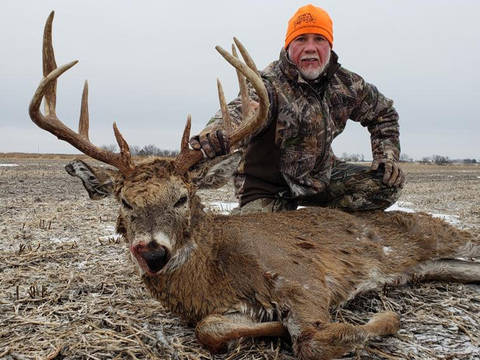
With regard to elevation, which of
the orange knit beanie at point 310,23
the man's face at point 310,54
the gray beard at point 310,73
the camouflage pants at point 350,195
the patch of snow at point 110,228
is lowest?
the patch of snow at point 110,228

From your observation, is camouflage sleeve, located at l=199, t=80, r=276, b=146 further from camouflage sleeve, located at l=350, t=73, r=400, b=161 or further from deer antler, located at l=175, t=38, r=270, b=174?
camouflage sleeve, located at l=350, t=73, r=400, b=161

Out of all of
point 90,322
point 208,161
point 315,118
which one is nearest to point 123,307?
point 90,322

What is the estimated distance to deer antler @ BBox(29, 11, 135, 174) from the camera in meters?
3.42

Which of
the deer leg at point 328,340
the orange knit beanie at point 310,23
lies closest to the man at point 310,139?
the orange knit beanie at point 310,23

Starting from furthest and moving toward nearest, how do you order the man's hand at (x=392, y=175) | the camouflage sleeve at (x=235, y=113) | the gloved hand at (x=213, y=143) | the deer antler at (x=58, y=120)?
the man's hand at (x=392, y=175)
the camouflage sleeve at (x=235, y=113)
the gloved hand at (x=213, y=143)
the deer antler at (x=58, y=120)

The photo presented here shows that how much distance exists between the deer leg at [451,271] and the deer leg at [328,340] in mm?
1966

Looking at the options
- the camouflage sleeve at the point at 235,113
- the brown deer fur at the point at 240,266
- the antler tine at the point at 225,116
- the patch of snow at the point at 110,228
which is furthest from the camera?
the patch of snow at the point at 110,228

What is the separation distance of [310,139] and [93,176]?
2.60m

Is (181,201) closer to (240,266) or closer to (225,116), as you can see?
(240,266)

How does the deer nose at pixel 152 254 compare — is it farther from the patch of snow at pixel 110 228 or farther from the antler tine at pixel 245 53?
the patch of snow at pixel 110 228

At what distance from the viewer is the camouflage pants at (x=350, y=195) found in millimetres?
5441

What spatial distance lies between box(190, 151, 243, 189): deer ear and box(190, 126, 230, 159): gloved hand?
0.23 feet

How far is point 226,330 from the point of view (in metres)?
3.00

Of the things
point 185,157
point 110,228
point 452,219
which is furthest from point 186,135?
point 452,219
